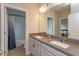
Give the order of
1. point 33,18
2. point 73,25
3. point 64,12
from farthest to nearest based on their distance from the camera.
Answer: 1. point 33,18
2. point 64,12
3. point 73,25

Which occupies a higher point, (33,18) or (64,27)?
(33,18)

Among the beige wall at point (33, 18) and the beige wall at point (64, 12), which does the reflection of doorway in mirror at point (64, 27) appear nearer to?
the beige wall at point (64, 12)

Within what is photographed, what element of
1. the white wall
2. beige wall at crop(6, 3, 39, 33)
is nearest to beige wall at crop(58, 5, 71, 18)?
the white wall

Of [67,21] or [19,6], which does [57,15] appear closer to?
[67,21]

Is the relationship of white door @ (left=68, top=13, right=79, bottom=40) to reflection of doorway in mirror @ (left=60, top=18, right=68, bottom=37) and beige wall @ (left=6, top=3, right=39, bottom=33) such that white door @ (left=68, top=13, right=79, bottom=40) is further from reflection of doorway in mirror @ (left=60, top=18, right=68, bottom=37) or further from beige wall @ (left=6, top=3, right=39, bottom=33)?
beige wall @ (left=6, top=3, right=39, bottom=33)

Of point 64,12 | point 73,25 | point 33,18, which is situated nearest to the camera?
point 73,25

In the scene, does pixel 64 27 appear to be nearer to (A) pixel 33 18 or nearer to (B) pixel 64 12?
(B) pixel 64 12

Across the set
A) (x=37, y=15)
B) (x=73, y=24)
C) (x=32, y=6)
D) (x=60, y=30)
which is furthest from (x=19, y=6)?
(x=73, y=24)

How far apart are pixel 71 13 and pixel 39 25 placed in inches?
66.3

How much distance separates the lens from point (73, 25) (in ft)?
6.10

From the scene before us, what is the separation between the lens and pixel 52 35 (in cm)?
269

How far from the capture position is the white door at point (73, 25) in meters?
1.78

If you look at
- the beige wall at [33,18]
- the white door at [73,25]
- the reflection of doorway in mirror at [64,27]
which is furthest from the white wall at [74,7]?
the beige wall at [33,18]

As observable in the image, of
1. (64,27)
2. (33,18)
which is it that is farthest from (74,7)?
(33,18)
